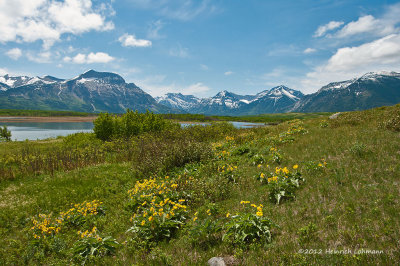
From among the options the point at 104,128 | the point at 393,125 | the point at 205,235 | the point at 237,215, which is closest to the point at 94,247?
the point at 205,235

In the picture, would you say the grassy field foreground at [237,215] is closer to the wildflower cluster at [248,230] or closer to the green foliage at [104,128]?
the wildflower cluster at [248,230]

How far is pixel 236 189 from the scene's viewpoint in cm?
781

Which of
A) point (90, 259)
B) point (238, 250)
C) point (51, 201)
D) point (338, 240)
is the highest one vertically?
point (338, 240)

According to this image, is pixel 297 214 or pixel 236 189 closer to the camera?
pixel 297 214

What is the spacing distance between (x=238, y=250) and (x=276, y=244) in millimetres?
779

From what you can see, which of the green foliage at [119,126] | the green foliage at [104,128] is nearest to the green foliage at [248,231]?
the green foliage at [119,126]

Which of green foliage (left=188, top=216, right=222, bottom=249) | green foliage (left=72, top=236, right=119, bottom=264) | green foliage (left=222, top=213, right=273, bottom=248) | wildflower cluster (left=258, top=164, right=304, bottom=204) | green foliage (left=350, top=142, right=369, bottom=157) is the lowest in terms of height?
green foliage (left=72, top=236, right=119, bottom=264)

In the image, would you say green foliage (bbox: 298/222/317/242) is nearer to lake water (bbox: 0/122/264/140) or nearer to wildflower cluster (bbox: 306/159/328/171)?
wildflower cluster (bbox: 306/159/328/171)

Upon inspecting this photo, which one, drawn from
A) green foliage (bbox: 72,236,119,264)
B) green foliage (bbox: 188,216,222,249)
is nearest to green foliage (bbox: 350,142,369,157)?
green foliage (bbox: 188,216,222,249)

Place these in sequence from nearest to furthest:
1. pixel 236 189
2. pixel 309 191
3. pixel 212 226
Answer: pixel 212 226
pixel 309 191
pixel 236 189

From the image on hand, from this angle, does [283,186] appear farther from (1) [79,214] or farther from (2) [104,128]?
(2) [104,128]

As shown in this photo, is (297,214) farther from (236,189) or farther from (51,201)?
(51,201)

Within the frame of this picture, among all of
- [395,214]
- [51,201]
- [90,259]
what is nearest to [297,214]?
[395,214]

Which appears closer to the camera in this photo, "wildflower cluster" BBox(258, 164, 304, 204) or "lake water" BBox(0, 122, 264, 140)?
"wildflower cluster" BBox(258, 164, 304, 204)
